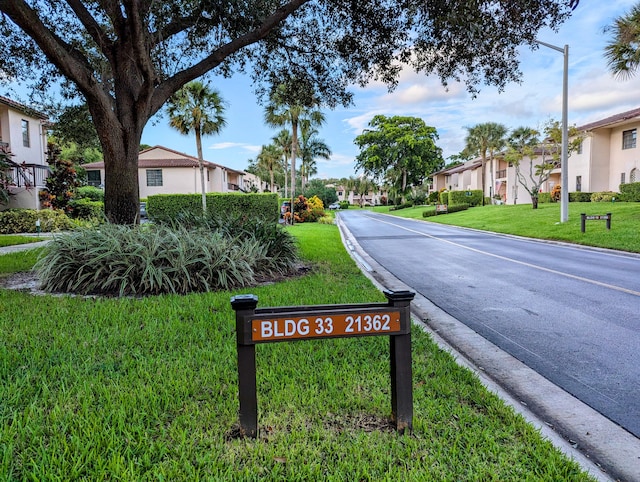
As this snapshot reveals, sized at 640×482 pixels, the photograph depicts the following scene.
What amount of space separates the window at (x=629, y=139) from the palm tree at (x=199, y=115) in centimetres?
2893

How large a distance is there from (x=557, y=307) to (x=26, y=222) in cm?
2125

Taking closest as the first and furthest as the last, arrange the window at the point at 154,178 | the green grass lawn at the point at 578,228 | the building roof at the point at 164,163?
the green grass lawn at the point at 578,228, the building roof at the point at 164,163, the window at the point at 154,178

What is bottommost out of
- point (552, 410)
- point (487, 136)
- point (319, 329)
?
point (552, 410)

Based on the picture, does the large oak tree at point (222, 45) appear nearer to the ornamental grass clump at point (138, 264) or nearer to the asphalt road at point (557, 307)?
the ornamental grass clump at point (138, 264)

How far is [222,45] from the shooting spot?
989 cm

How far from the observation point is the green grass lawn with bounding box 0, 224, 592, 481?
94.0 inches

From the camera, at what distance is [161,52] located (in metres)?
10.8

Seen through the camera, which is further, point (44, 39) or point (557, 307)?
point (44, 39)

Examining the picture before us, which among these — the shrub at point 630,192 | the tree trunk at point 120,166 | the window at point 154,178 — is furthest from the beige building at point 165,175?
the shrub at point 630,192

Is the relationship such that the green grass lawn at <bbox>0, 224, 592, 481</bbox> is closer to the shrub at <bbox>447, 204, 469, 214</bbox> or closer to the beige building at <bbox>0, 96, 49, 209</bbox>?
the beige building at <bbox>0, 96, 49, 209</bbox>

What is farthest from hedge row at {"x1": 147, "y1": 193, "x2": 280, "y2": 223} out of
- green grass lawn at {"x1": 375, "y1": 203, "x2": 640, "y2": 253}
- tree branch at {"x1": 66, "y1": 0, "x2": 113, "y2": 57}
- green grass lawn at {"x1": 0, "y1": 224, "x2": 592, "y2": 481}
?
green grass lawn at {"x1": 0, "y1": 224, "x2": 592, "y2": 481}

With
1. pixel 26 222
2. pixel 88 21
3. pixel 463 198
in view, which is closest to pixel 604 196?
pixel 463 198

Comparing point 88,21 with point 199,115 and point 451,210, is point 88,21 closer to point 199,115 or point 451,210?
point 199,115

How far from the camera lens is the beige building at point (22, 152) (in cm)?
2183
